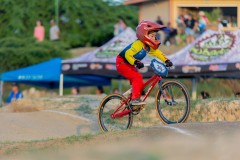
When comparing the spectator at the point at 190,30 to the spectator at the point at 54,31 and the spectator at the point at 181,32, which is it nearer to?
the spectator at the point at 181,32

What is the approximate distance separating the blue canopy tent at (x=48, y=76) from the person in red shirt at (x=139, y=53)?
11548 mm

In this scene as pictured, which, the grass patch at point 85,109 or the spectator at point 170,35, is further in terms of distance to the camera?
the spectator at point 170,35

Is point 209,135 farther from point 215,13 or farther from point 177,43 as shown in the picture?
point 215,13

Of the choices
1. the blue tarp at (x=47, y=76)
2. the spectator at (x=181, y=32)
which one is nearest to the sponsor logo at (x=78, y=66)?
the blue tarp at (x=47, y=76)

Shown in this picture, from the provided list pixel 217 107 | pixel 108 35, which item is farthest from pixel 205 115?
pixel 108 35

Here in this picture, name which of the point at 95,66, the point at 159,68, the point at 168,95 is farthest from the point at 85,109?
the point at 95,66

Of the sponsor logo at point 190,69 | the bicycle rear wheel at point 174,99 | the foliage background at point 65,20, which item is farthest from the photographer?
the foliage background at point 65,20

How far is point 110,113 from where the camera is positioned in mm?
14359

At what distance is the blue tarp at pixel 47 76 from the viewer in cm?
2528

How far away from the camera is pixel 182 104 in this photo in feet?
44.1

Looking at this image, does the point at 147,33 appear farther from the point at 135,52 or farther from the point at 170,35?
the point at 170,35

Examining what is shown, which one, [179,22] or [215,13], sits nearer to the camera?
[179,22]

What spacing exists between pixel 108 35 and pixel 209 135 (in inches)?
1314

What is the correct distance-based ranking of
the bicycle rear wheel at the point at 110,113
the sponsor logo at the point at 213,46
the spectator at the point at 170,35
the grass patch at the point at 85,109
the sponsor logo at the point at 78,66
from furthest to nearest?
the spectator at the point at 170,35, the sponsor logo at the point at 78,66, the sponsor logo at the point at 213,46, the grass patch at the point at 85,109, the bicycle rear wheel at the point at 110,113
